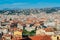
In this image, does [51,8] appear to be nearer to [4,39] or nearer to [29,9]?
[29,9]

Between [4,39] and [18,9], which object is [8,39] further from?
[18,9]

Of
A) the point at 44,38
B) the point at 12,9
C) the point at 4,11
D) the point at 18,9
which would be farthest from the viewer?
the point at 18,9

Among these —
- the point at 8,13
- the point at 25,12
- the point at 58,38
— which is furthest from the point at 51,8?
the point at 58,38

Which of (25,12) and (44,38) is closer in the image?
(44,38)

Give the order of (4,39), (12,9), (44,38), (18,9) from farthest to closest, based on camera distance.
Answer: (18,9)
(12,9)
(4,39)
(44,38)

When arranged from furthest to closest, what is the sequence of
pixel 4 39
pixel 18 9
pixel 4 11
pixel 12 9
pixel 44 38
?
1. pixel 18 9
2. pixel 12 9
3. pixel 4 11
4. pixel 4 39
5. pixel 44 38

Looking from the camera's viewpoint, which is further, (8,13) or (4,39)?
(8,13)

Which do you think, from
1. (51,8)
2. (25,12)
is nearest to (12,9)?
(25,12)

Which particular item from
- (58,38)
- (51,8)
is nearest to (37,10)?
(51,8)

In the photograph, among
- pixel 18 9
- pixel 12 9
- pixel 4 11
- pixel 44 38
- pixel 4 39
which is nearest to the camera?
pixel 44 38
